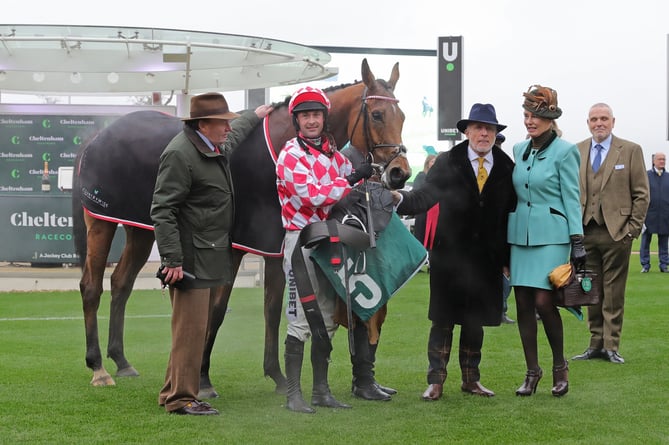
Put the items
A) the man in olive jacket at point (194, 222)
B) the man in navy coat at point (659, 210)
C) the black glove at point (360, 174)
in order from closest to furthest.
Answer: the man in olive jacket at point (194, 222) < the black glove at point (360, 174) < the man in navy coat at point (659, 210)

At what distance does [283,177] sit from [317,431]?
4.87 feet

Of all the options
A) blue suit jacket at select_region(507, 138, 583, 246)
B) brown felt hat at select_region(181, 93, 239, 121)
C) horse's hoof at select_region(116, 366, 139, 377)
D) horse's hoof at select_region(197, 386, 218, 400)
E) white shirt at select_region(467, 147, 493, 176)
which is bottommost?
horse's hoof at select_region(116, 366, 139, 377)

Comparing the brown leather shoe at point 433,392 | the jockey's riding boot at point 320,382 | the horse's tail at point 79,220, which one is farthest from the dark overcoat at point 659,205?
the jockey's riding boot at point 320,382

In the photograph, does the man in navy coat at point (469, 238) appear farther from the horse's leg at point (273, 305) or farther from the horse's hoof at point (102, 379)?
the horse's hoof at point (102, 379)

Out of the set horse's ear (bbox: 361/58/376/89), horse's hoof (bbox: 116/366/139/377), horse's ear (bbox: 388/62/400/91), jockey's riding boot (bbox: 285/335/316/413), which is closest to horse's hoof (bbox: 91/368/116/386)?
horse's hoof (bbox: 116/366/139/377)

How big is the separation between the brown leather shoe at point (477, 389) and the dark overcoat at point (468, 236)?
16.4 inches

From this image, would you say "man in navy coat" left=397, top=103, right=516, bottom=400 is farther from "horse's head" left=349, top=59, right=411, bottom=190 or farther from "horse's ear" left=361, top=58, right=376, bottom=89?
"horse's ear" left=361, top=58, right=376, bottom=89

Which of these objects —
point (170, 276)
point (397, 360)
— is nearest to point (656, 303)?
point (397, 360)

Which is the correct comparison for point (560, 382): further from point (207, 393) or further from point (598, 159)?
point (598, 159)

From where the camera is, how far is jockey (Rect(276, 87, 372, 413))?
5578 mm

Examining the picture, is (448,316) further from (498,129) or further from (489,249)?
(498,129)

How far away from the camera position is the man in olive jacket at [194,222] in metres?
5.48

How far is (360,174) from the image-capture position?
5.61 m

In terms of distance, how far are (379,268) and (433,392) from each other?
919 millimetres
